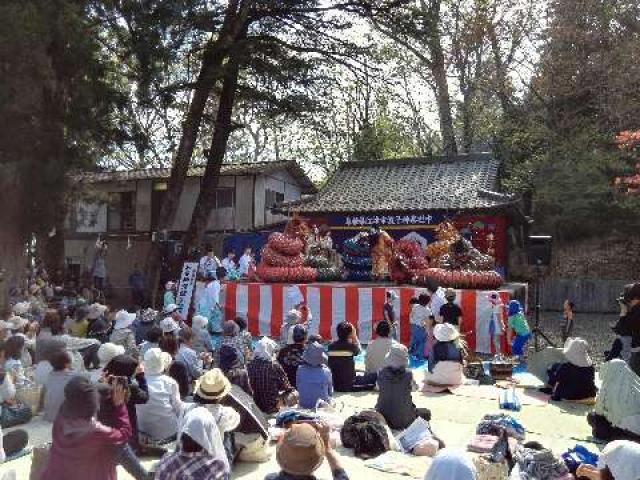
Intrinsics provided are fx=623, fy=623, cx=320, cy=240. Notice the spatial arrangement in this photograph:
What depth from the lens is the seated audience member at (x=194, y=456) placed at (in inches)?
143

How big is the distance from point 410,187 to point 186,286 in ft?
23.8

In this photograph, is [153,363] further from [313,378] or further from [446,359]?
[446,359]

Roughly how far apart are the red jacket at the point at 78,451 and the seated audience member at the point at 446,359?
5.31 metres

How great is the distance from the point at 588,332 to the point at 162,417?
11.9 m

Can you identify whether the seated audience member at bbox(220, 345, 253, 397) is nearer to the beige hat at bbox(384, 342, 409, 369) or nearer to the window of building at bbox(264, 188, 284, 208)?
the beige hat at bbox(384, 342, 409, 369)

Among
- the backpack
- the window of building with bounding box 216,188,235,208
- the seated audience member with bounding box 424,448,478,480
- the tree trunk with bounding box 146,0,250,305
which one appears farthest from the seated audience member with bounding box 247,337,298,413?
the window of building with bounding box 216,188,235,208

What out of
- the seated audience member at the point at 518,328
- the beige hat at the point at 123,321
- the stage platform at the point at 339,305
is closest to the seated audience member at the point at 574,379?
the seated audience member at the point at 518,328

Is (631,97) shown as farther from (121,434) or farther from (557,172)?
(121,434)

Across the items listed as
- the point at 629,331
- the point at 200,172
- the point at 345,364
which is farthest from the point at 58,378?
the point at 200,172

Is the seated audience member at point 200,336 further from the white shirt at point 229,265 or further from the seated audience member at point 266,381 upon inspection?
the white shirt at point 229,265

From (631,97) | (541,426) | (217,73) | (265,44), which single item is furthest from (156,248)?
(631,97)

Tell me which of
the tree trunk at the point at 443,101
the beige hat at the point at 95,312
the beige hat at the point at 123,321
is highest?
the tree trunk at the point at 443,101

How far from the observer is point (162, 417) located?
5.43m

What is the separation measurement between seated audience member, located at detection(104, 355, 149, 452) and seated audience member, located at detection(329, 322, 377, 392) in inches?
123
